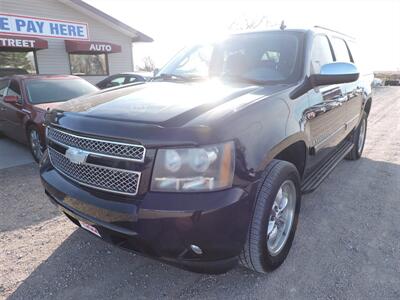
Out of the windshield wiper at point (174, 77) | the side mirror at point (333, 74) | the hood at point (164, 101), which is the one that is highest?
the side mirror at point (333, 74)

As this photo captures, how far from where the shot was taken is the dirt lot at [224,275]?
2432 mm

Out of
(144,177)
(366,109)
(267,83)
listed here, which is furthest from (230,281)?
(366,109)

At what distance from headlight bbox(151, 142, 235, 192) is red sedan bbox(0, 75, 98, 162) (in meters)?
4.10

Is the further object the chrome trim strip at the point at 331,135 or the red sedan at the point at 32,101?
the red sedan at the point at 32,101

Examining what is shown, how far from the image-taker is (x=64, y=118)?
2.49 m

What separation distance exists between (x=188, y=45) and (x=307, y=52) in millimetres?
1579

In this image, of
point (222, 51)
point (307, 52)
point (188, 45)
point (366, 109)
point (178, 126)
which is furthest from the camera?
point (366, 109)

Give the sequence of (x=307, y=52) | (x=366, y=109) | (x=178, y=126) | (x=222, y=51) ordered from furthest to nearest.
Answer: (x=366, y=109), (x=222, y=51), (x=307, y=52), (x=178, y=126)

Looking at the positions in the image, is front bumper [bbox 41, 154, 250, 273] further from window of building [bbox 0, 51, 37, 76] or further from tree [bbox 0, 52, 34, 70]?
tree [bbox 0, 52, 34, 70]

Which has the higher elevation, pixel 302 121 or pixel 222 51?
pixel 222 51

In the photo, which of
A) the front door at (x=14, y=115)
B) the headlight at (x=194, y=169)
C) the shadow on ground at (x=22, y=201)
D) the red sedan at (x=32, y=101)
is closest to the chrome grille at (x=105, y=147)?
the headlight at (x=194, y=169)

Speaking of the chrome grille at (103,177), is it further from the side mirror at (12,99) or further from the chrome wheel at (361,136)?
the chrome wheel at (361,136)

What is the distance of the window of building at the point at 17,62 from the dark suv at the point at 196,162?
1196 centimetres

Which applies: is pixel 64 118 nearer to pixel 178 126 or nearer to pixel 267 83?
pixel 178 126
